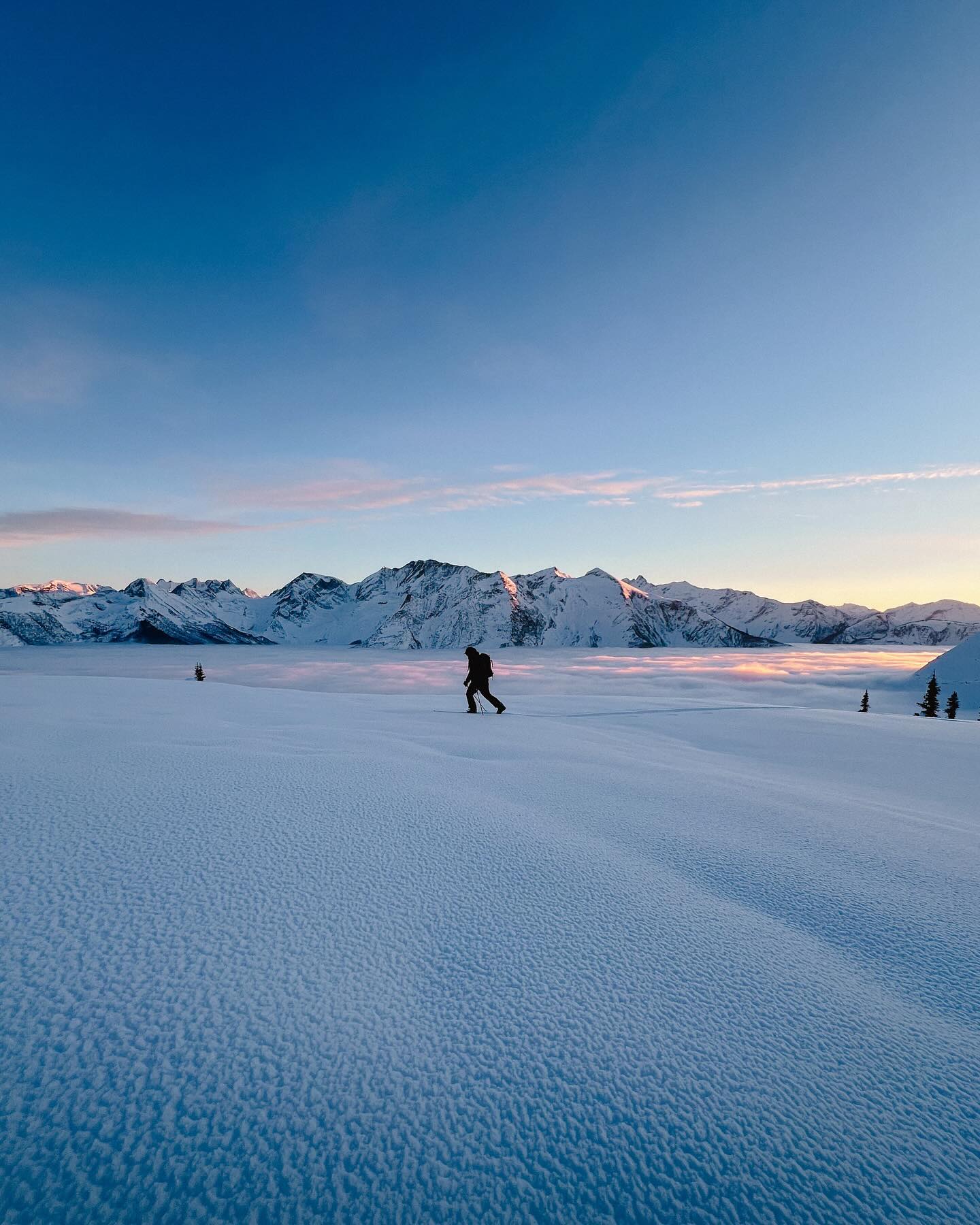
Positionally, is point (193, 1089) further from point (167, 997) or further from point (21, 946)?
point (21, 946)

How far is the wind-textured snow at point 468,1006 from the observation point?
141cm

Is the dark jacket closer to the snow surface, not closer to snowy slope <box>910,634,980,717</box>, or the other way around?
snowy slope <box>910,634,980,717</box>

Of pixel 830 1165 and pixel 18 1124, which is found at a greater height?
pixel 18 1124

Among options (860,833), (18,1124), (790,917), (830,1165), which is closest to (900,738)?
(860,833)

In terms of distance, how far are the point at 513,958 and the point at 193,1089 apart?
1.21 metres

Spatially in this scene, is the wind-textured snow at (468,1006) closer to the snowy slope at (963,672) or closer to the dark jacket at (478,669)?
the dark jacket at (478,669)

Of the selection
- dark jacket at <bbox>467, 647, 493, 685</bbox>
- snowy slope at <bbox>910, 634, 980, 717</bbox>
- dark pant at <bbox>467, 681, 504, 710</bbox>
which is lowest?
snowy slope at <bbox>910, 634, 980, 717</bbox>

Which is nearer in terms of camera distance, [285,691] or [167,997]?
[167,997]

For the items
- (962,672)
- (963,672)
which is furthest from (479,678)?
(962,672)

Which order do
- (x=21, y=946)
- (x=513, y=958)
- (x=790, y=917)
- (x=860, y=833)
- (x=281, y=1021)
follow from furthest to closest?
(x=860, y=833)
(x=790, y=917)
(x=513, y=958)
(x=21, y=946)
(x=281, y=1021)

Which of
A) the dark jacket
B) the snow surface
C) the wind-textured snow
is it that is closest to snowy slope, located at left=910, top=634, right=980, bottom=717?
the snow surface

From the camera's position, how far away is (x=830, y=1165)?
1.49 meters

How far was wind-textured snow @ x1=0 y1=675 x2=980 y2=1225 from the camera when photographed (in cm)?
141

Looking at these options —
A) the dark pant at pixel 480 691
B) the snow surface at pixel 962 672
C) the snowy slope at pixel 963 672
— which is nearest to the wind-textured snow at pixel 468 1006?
the dark pant at pixel 480 691
